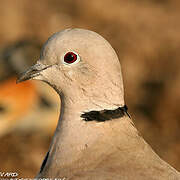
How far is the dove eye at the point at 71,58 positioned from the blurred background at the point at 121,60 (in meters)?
2.51

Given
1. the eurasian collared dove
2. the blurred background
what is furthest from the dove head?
the blurred background

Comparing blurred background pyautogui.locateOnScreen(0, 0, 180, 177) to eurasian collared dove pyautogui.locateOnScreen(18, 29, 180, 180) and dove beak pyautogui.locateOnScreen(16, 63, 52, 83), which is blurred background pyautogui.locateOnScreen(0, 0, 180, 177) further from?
eurasian collared dove pyautogui.locateOnScreen(18, 29, 180, 180)

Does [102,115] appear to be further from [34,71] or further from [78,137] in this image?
[34,71]

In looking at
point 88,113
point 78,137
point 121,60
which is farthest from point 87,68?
point 121,60

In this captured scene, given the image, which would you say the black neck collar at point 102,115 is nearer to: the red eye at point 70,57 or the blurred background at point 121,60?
the red eye at point 70,57

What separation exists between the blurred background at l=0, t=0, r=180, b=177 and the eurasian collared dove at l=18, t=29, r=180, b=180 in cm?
242

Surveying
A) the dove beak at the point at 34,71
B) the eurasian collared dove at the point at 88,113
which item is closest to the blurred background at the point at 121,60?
the dove beak at the point at 34,71

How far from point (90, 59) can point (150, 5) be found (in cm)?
673

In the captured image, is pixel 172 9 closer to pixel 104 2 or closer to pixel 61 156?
pixel 104 2

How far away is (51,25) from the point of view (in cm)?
887

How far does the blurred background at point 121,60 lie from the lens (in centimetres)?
561

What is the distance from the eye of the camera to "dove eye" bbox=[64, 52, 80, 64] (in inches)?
90.7

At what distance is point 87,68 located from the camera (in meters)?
2.31

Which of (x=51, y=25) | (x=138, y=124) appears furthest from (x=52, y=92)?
(x=51, y=25)
